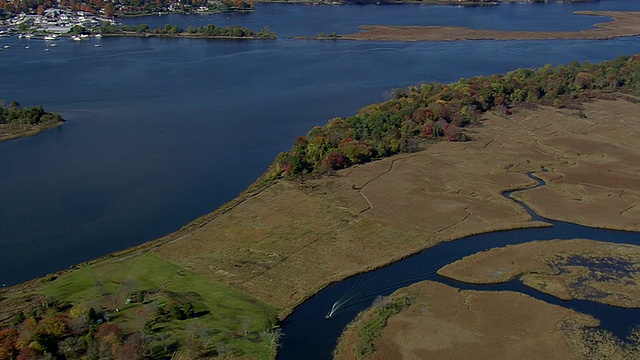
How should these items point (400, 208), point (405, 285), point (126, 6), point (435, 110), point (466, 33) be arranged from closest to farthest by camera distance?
point (405, 285), point (400, 208), point (435, 110), point (466, 33), point (126, 6)

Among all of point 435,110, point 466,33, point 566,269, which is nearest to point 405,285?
point 566,269

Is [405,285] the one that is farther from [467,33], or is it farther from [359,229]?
[467,33]

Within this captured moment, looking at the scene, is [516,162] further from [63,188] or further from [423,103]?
[63,188]

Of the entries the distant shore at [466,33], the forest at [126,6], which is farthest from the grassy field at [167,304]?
the forest at [126,6]

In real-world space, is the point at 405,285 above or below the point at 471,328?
above

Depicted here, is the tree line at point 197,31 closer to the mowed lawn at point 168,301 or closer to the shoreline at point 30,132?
the shoreline at point 30,132

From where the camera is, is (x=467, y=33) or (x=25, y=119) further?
(x=467, y=33)

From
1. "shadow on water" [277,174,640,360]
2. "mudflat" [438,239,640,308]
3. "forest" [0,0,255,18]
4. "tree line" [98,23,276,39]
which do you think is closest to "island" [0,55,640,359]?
"shadow on water" [277,174,640,360]
